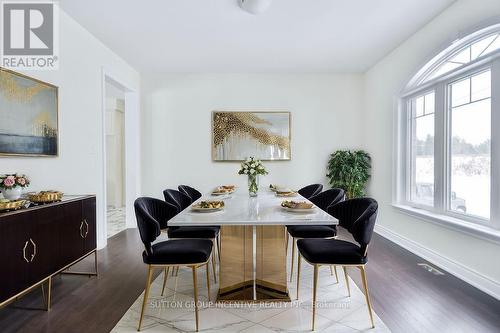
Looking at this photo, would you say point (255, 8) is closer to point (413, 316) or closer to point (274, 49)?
point (274, 49)

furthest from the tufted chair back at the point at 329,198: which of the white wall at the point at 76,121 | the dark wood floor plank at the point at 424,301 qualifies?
the white wall at the point at 76,121

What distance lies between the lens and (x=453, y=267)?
295 centimetres

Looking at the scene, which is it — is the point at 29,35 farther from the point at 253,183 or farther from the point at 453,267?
the point at 453,267

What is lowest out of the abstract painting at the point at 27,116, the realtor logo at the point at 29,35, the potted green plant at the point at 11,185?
the potted green plant at the point at 11,185

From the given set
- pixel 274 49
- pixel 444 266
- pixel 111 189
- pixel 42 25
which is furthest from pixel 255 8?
pixel 111 189

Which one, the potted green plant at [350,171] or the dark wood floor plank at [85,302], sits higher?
the potted green plant at [350,171]

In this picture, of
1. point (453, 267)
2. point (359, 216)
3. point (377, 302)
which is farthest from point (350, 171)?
point (377, 302)

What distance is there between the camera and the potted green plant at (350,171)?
486 cm

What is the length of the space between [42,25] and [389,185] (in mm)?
5148

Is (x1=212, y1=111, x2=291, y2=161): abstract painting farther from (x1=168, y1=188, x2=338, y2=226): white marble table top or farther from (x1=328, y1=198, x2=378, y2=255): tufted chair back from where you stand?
(x1=168, y1=188, x2=338, y2=226): white marble table top

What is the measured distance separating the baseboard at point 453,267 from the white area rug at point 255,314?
46.5 inches

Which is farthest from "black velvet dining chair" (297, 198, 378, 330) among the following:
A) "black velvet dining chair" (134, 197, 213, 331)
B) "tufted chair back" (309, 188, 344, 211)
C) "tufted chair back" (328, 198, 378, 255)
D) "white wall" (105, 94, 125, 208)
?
"white wall" (105, 94, 125, 208)

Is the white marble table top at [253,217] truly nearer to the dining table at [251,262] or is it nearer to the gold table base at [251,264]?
the dining table at [251,262]

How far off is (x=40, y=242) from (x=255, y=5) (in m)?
2.94
